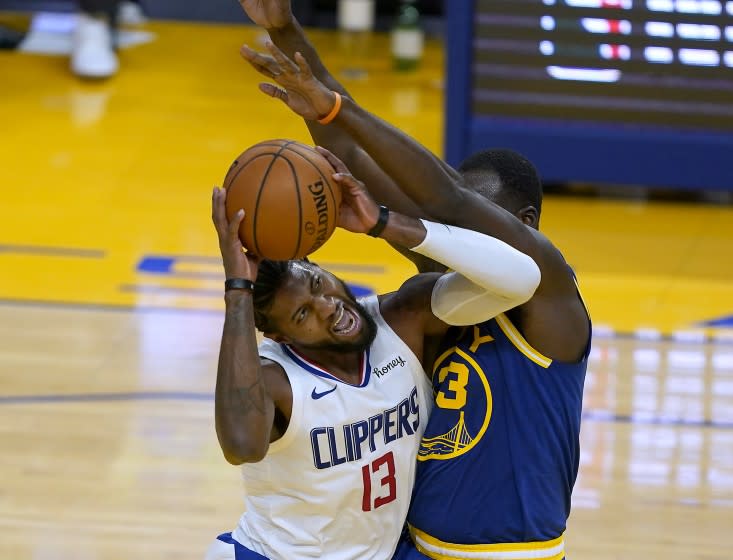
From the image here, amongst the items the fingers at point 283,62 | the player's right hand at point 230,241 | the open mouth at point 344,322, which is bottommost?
the open mouth at point 344,322

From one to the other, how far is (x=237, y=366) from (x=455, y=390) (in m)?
0.68

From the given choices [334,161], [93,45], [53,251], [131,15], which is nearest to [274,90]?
[334,161]

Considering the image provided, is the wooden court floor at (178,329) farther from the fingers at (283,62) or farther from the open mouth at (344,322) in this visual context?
the fingers at (283,62)

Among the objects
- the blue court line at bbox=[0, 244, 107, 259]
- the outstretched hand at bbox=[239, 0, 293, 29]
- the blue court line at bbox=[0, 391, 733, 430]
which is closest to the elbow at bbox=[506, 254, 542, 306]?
the outstretched hand at bbox=[239, 0, 293, 29]

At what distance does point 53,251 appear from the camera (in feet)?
25.4

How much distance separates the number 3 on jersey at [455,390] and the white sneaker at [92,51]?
8.57 meters

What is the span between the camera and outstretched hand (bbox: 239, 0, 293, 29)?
3203 mm

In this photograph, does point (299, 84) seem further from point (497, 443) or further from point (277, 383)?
point (497, 443)

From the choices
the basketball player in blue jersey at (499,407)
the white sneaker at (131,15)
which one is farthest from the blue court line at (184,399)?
the white sneaker at (131,15)

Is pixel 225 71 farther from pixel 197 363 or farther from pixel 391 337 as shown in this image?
pixel 391 337

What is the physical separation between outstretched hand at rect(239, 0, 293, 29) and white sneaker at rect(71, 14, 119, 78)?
8252 mm

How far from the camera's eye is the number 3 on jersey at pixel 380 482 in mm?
3203

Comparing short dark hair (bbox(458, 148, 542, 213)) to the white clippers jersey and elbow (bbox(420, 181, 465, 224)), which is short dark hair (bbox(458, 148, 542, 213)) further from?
the white clippers jersey

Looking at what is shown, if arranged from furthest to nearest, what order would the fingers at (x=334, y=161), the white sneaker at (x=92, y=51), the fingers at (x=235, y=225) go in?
1. the white sneaker at (x=92, y=51)
2. the fingers at (x=334, y=161)
3. the fingers at (x=235, y=225)
